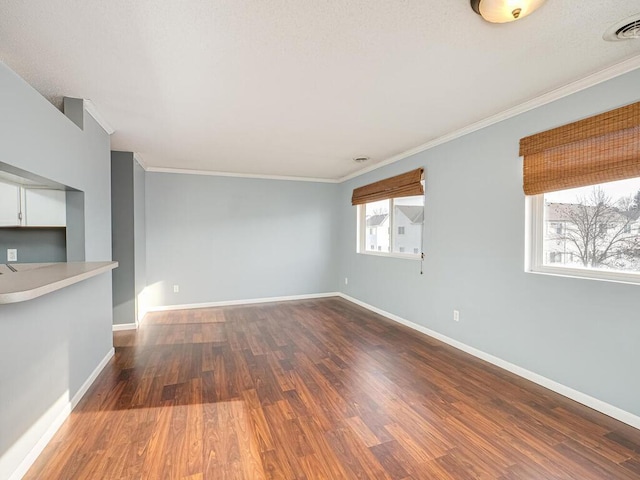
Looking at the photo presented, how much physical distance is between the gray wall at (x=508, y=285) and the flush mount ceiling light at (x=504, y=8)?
115cm

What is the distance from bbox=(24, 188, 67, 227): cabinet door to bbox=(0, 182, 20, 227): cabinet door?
6cm

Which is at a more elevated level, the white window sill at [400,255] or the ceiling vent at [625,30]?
the ceiling vent at [625,30]

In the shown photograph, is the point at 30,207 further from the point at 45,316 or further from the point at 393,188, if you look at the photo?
the point at 393,188

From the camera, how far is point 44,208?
2.81 meters

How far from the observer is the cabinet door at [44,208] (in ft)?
9.04

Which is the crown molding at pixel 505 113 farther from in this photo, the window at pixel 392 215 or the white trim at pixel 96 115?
the window at pixel 392 215

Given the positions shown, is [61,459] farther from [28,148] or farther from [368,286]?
[368,286]

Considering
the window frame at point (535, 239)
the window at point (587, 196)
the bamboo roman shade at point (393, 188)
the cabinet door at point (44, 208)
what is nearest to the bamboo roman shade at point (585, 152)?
the window at point (587, 196)

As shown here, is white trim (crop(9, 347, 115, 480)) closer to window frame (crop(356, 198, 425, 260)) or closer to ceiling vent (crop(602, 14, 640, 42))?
window frame (crop(356, 198, 425, 260))

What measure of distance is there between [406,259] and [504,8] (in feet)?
9.95

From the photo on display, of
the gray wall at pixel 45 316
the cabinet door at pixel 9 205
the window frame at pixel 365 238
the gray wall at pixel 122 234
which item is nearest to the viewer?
the gray wall at pixel 45 316

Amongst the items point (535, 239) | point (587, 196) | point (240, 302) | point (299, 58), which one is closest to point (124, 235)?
point (240, 302)

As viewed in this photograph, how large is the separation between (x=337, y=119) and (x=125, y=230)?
9.90ft

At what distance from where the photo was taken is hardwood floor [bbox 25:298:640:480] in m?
1.61
